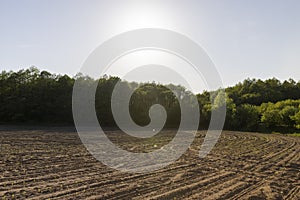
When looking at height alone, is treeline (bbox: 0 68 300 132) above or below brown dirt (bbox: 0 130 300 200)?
above

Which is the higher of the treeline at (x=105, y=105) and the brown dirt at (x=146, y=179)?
the treeline at (x=105, y=105)

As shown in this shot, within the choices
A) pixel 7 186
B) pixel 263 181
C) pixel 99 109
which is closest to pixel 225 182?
pixel 263 181

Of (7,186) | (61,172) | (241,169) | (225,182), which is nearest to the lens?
(7,186)

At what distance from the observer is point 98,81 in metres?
54.6

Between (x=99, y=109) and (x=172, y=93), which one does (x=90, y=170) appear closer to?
(x=99, y=109)

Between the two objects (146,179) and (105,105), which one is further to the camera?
(105,105)

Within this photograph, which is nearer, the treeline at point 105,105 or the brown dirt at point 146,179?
the brown dirt at point 146,179

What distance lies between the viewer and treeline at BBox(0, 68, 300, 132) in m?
49.7

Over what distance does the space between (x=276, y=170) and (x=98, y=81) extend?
43.8 meters

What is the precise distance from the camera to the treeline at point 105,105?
49.7 m

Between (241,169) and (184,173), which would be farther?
(241,169)

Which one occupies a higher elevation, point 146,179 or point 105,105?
point 105,105

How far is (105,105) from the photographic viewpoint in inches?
2026

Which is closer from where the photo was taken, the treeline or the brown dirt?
the brown dirt
